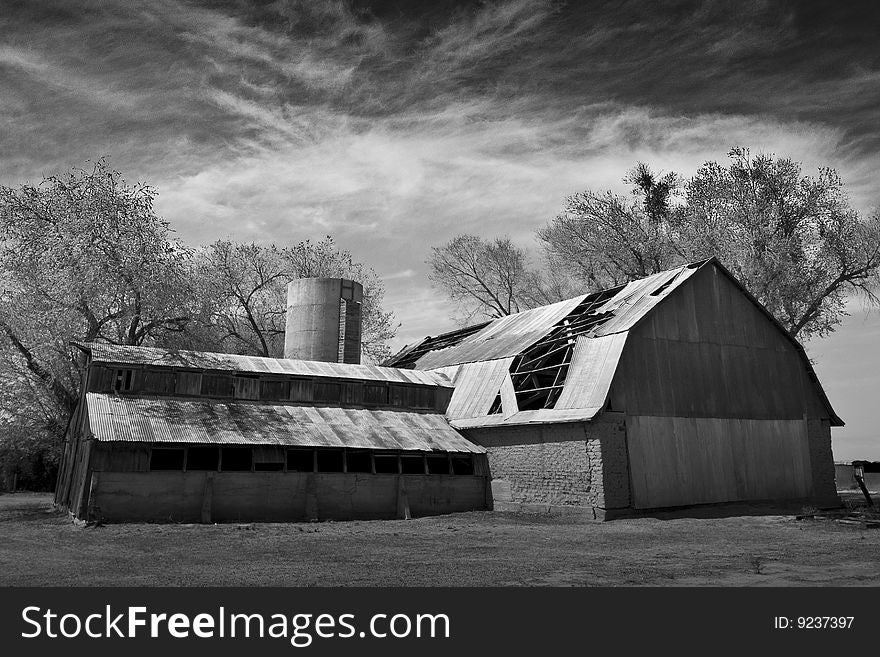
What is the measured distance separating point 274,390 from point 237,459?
3696 millimetres

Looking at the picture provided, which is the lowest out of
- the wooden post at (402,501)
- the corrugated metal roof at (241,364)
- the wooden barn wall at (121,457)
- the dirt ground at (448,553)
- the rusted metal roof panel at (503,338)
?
the dirt ground at (448,553)

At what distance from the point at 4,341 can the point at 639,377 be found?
28031 mm

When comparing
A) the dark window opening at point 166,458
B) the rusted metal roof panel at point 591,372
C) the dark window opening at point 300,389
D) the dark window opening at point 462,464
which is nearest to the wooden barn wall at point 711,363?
the rusted metal roof panel at point 591,372

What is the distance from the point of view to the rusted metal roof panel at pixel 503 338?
104 ft

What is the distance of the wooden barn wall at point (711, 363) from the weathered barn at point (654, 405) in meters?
0.05

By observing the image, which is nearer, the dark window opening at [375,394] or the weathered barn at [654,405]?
the weathered barn at [654,405]

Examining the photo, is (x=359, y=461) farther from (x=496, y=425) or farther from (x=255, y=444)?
(x=496, y=425)

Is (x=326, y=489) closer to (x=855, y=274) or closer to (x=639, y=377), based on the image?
(x=639, y=377)

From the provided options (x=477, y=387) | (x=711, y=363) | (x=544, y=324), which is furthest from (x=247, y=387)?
(x=711, y=363)

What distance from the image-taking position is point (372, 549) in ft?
55.8

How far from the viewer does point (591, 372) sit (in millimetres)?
26469

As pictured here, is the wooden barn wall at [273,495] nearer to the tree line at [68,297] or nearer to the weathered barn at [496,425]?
the weathered barn at [496,425]

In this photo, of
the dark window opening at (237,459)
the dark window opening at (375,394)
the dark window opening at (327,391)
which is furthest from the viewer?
the dark window opening at (375,394)

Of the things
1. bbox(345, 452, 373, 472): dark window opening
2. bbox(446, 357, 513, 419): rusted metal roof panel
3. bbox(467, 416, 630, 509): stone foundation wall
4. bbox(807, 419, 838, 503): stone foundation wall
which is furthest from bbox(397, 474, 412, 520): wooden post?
bbox(807, 419, 838, 503): stone foundation wall
